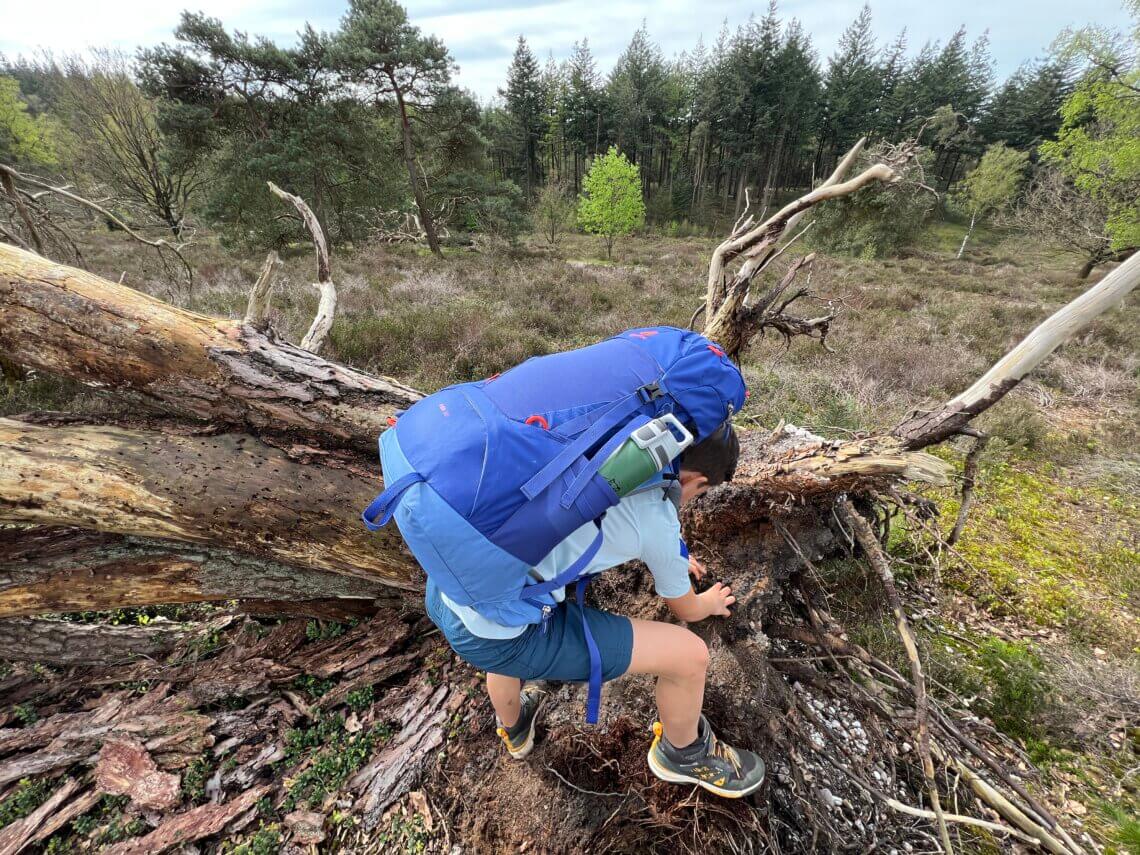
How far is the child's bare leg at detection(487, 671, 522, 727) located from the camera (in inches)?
69.7

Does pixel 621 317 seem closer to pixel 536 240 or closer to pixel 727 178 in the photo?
pixel 536 240

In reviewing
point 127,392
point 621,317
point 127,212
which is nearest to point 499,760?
point 127,392

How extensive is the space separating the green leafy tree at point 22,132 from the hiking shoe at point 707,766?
31495mm

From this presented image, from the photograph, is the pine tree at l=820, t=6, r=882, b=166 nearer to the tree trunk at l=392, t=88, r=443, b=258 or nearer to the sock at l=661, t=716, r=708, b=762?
the tree trunk at l=392, t=88, r=443, b=258

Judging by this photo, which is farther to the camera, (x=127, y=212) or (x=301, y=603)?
(x=127, y=212)

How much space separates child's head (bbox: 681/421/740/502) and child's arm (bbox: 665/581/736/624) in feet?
1.23

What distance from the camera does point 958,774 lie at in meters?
1.80

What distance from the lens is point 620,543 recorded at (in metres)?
1.34

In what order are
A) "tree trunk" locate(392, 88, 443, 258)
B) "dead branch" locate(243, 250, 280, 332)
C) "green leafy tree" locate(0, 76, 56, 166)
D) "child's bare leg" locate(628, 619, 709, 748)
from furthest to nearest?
1. "green leafy tree" locate(0, 76, 56, 166)
2. "tree trunk" locate(392, 88, 443, 258)
3. "dead branch" locate(243, 250, 280, 332)
4. "child's bare leg" locate(628, 619, 709, 748)

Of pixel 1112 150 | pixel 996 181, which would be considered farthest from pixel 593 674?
pixel 996 181

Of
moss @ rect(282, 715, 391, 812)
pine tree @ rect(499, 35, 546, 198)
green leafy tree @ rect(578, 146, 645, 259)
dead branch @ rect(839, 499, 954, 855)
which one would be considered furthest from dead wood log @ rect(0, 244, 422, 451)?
pine tree @ rect(499, 35, 546, 198)

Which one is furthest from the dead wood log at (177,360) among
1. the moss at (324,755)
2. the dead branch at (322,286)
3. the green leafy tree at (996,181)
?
the green leafy tree at (996,181)

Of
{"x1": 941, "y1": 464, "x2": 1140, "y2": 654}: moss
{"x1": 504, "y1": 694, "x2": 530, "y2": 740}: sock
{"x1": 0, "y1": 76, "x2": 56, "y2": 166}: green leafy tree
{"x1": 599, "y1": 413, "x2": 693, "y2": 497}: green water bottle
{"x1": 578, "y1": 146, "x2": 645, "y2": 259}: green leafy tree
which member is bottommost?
{"x1": 941, "y1": 464, "x2": 1140, "y2": 654}: moss

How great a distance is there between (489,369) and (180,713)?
500 centimetres
